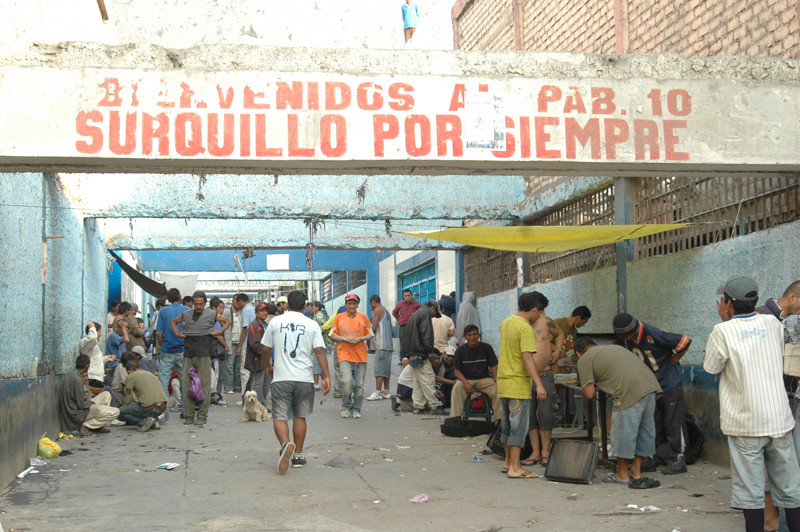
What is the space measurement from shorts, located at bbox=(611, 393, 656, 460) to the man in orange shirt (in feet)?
16.7

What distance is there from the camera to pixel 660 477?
7.11m

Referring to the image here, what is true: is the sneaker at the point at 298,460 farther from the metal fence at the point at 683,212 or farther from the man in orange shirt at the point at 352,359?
the metal fence at the point at 683,212

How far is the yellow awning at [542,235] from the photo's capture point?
8.16 meters

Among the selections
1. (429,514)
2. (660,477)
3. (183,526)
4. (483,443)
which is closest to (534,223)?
(483,443)

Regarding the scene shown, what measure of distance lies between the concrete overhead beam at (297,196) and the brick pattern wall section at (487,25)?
2.47 metres

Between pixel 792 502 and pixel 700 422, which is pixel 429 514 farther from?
pixel 700 422

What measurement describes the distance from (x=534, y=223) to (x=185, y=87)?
8245mm

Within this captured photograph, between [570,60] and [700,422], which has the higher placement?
[570,60]

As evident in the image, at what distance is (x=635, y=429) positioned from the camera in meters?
6.54

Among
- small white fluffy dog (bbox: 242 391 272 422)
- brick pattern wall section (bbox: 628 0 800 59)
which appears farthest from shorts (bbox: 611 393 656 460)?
small white fluffy dog (bbox: 242 391 272 422)

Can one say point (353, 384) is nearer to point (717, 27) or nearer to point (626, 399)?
point (626, 399)

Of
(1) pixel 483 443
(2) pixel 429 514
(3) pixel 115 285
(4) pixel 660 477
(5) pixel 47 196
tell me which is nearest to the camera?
(2) pixel 429 514

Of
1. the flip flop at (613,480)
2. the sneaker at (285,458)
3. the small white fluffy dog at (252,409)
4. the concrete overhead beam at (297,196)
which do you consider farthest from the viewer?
the concrete overhead beam at (297,196)

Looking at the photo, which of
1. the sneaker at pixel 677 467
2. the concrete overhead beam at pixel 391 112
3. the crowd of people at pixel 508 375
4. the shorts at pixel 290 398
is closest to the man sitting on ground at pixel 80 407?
the crowd of people at pixel 508 375
